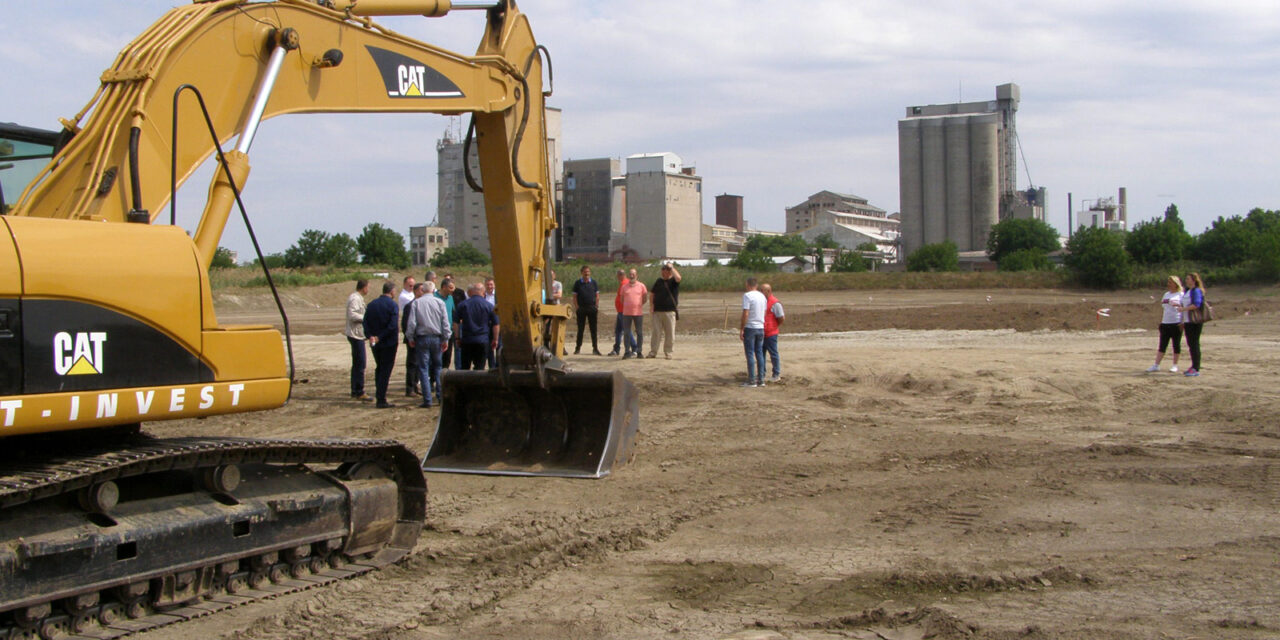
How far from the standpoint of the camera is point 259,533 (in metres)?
5.60

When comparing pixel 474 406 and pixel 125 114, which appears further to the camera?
pixel 474 406

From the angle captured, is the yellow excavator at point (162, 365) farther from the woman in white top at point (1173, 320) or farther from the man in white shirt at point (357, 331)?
the woman in white top at point (1173, 320)

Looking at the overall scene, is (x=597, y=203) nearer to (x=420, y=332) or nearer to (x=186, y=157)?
(x=420, y=332)

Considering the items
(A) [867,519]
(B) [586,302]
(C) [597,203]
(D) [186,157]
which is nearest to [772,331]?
(B) [586,302]

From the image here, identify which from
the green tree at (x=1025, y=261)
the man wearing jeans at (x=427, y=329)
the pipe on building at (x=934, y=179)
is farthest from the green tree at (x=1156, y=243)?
the pipe on building at (x=934, y=179)

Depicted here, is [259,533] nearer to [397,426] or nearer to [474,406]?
[474,406]

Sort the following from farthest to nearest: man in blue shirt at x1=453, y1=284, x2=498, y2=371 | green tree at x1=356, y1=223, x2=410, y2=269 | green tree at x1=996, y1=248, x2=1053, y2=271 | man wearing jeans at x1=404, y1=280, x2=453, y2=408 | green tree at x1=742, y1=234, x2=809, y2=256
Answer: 1. green tree at x1=742, y1=234, x2=809, y2=256
2. green tree at x1=356, y1=223, x2=410, y2=269
3. green tree at x1=996, y1=248, x2=1053, y2=271
4. man in blue shirt at x1=453, y1=284, x2=498, y2=371
5. man wearing jeans at x1=404, y1=280, x2=453, y2=408

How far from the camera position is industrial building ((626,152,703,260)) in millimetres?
127312

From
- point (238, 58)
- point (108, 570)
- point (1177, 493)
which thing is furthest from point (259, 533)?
point (1177, 493)

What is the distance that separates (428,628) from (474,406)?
4529mm

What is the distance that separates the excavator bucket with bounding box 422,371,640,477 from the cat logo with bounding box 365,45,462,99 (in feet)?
8.76

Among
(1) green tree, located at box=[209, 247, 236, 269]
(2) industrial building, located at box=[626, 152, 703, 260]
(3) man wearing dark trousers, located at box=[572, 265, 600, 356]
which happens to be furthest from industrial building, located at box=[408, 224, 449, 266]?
(1) green tree, located at box=[209, 247, 236, 269]

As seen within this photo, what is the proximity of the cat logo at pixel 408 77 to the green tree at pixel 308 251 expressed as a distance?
80237 mm

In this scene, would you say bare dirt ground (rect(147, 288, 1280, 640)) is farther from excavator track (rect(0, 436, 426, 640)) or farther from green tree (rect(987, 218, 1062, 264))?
green tree (rect(987, 218, 1062, 264))
